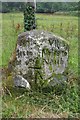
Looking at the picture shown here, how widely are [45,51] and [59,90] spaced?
62cm

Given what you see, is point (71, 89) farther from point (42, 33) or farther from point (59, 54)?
point (42, 33)

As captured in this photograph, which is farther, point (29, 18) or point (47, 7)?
point (47, 7)

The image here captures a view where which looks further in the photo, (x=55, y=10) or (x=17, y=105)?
(x=55, y=10)

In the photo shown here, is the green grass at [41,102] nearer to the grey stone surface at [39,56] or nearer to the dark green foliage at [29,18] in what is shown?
the grey stone surface at [39,56]

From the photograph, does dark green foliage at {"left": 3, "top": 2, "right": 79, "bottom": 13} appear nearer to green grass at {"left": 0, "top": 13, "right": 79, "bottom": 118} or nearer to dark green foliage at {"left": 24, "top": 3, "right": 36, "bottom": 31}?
dark green foliage at {"left": 24, "top": 3, "right": 36, "bottom": 31}

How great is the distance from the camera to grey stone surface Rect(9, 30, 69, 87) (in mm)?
5852

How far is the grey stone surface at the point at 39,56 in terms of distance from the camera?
19.2 feet

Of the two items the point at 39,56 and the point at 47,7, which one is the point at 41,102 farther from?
the point at 47,7

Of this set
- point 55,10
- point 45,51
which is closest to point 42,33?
point 45,51

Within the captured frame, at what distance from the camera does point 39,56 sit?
5852 mm

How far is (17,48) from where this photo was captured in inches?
233

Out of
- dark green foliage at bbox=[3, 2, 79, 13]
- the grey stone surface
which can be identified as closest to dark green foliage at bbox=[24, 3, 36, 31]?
dark green foliage at bbox=[3, 2, 79, 13]

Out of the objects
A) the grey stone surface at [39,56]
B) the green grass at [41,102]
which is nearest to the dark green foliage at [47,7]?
the green grass at [41,102]

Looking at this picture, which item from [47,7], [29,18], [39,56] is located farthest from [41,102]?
[47,7]
